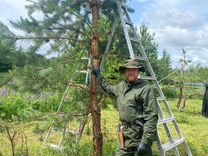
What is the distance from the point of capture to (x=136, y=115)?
453cm

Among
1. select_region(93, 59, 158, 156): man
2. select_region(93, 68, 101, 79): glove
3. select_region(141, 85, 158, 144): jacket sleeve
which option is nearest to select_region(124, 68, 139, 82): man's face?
select_region(93, 59, 158, 156): man

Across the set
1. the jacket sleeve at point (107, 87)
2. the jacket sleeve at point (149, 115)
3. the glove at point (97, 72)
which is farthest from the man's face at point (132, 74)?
the glove at point (97, 72)

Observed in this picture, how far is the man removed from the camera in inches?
171

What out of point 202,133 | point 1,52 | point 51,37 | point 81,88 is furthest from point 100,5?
point 202,133

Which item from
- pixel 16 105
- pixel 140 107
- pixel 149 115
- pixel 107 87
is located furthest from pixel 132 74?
pixel 16 105

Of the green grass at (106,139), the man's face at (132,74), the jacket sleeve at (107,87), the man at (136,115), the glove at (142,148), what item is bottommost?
the green grass at (106,139)

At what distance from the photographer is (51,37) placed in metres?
5.60

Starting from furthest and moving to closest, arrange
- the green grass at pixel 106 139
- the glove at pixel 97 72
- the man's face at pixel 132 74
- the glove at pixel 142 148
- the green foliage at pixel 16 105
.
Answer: the green foliage at pixel 16 105, the green grass at pixel 106 139, the glove at pixel 97 72, the man's face at pixel 132 74, the glove at pixel 142 148

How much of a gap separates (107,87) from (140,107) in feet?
2.99

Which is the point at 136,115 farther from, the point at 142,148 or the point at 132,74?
the point at 132,74

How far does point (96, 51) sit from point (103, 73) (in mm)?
436

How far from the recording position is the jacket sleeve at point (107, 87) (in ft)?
16.8

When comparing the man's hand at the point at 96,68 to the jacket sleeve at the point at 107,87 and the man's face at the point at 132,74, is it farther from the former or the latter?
the man's face at the point at 132,74

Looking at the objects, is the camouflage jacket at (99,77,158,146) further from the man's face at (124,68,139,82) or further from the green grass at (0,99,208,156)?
the green grass at (0,99,208,156)
